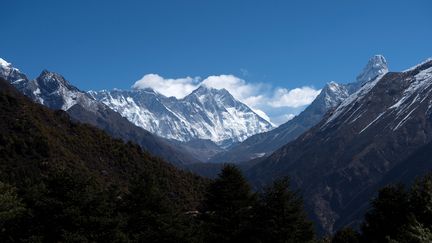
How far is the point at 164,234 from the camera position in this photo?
47.8 metres

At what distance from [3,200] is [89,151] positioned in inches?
2174

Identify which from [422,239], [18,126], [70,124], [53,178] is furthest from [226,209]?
[70,124]

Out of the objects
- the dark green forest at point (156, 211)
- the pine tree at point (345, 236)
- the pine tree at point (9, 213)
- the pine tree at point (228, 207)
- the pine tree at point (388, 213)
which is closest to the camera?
the pine tree at point (9, 213)

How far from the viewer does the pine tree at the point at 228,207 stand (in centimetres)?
5062

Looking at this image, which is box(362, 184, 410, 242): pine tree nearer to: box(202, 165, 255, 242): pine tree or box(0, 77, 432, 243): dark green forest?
box(0, 77, 432, 243): dark green forest

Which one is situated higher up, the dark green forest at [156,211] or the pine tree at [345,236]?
the pine tree at [345,236]

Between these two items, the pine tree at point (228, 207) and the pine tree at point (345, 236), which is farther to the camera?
the pine tree at point (345, 236)

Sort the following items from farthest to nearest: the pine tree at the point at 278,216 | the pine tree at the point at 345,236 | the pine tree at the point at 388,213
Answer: the pine tree at the point at 345,236
the pine tree at the point at 388,213
the pine tree at the point at 278,216

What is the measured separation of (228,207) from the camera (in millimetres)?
52281

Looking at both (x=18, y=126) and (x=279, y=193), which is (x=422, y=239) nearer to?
(x=279, y=193)

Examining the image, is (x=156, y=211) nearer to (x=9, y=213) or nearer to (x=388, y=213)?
(x=9, y=213)

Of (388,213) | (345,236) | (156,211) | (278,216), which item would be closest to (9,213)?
(156,211)

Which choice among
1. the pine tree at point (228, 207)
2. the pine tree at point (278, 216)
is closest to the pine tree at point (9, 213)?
the pine tree at point (228, 207)

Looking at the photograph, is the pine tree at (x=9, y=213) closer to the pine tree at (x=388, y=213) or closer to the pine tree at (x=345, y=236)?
the pine tree at (x=388, y=213)
